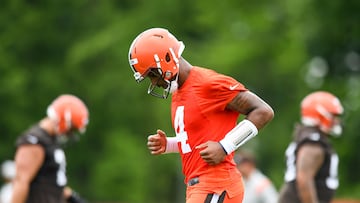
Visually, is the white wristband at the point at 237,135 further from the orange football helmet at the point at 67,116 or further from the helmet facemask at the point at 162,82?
the orange football helmet at the point at 67,116

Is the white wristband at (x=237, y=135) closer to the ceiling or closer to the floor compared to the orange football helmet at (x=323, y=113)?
closer to the floor

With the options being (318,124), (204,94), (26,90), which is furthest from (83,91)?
(204,94)

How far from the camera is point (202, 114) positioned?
8430mm

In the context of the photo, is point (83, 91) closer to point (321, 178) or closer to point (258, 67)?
point (258, 67)

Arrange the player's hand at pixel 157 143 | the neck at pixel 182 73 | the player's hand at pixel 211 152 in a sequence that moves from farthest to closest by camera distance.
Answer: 1. the player's hand at pixel 157 143
2. the neck at pixel 182 73
3. the player's hand at pixel 211 152

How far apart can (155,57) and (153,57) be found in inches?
0.6

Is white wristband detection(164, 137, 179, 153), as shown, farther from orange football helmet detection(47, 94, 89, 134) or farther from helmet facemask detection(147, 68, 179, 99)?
orange football helmet detection(47, 94, 89, 134)

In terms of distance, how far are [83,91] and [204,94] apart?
2211cm

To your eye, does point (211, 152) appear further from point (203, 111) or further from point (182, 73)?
point (182, 73)

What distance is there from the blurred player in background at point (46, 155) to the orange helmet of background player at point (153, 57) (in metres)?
2.97

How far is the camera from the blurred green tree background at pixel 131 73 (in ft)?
96.1

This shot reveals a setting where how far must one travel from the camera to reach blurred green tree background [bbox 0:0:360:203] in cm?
2928

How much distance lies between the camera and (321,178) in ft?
37.2

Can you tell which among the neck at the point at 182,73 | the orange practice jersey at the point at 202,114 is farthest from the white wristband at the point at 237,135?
the neck at the point at 182,73
